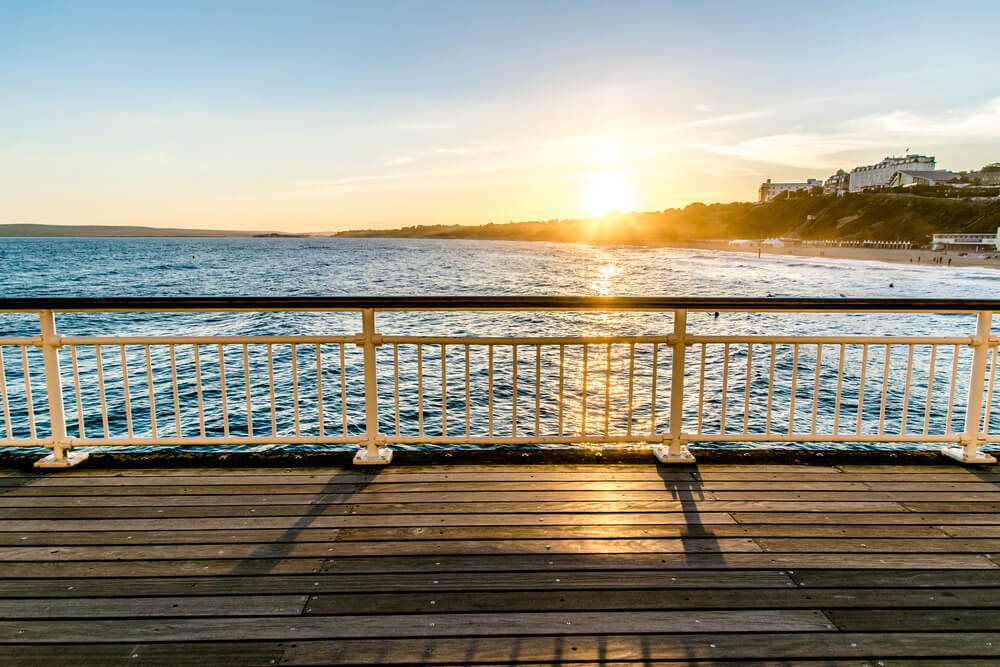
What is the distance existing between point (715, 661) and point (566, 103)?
54.8 ft

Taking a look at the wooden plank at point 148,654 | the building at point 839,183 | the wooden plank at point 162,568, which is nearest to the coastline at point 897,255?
the wooden plank at point 162,568

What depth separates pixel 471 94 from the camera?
17.0 m

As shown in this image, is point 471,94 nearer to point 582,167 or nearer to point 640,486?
point 640,486

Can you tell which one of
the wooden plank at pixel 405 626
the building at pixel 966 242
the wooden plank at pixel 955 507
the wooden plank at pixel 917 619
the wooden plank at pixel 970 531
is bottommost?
the wooden plank at pixel 955 507

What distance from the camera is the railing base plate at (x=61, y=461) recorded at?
3186 millimetres

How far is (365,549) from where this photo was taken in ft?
7.54

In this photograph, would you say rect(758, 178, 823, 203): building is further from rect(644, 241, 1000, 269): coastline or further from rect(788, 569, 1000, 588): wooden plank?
rect(788, 569, 1000, 588): wooden plank

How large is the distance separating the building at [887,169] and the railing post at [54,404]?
529 ft

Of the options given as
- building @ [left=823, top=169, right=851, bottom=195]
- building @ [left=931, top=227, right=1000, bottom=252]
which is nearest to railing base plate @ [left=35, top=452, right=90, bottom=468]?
building @ [left=931, top=227, right=1000, bottom=252]

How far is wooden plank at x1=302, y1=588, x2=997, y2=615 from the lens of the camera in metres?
1.90

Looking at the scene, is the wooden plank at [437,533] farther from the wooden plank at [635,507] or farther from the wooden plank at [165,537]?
Answer: the wooden plank at [635,507]

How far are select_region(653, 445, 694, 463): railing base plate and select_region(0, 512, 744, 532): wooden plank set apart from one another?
659 millimetres

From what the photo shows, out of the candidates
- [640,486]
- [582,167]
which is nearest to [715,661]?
[640,486]

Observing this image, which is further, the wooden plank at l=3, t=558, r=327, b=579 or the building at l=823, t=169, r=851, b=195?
the building at l=823, t=169, r=851, b=195
